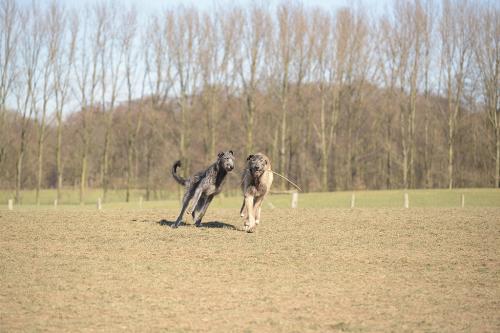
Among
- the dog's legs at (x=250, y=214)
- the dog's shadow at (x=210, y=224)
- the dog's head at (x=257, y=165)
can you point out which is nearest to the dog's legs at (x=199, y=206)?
the dog's shadow at (x=210, y=224)

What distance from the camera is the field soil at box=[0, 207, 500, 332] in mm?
8875

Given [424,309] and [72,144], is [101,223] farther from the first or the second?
[72,144]

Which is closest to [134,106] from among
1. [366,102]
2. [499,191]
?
[366,102]

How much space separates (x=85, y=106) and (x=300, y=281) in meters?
40.9

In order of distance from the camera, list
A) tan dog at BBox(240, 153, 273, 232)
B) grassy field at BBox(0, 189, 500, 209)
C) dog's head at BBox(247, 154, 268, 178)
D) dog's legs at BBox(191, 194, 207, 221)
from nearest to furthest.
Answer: dog's head at BBox(247, 154, 268, 178), tan dog at BBox(240, 153, 273, 232), dog's legs at BBox(191, 194, 207, 221), grassy field at BBox(0, 189, 500, 209)

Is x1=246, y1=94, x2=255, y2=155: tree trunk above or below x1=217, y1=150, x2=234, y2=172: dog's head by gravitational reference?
above

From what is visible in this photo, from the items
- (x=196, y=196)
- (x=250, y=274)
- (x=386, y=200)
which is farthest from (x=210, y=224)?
(x=386, y=200)

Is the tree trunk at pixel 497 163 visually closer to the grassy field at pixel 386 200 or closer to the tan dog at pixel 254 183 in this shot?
the grassy field at pixel 386 200

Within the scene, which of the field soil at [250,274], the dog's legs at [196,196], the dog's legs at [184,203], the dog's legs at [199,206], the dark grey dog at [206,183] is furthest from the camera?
the dog's legs at [199,206]

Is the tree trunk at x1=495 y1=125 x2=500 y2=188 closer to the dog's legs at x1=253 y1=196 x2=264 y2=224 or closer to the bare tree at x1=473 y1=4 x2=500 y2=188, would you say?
the bare tree at x1=473 y1=4 x2=500 y2=188

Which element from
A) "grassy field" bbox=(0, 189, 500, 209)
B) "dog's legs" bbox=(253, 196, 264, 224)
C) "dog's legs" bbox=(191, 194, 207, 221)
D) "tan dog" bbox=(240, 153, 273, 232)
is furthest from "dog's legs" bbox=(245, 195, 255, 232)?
"grassy field" bbox=(0, 189, 500, 209)

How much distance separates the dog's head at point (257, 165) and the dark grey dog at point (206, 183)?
0.50 m

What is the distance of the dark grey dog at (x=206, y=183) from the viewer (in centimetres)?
1582

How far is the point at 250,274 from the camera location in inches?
468
